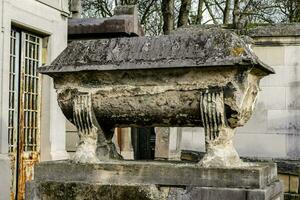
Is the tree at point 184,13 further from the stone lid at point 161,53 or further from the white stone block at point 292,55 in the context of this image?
the stone lid at point 161,53

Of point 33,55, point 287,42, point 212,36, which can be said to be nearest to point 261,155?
point 287,42

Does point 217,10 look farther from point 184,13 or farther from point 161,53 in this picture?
point 161,53

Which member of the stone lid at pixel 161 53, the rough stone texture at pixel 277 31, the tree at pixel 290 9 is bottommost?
the stone lid at pixel 161 53

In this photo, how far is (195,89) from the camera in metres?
5.18

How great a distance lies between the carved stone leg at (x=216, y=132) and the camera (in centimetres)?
510

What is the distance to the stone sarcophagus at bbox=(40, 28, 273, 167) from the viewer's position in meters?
5.10

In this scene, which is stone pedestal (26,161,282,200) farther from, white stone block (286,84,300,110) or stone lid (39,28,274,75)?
white stone block (286,84,300,110)

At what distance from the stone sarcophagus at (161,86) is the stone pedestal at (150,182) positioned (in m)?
0.16

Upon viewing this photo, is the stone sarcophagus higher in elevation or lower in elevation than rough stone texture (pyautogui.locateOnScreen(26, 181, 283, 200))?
higher

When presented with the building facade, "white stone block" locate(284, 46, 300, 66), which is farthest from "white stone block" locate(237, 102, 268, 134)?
the building facade

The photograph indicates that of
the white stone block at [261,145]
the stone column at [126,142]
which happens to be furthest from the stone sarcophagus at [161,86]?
the stone column at [126,142]

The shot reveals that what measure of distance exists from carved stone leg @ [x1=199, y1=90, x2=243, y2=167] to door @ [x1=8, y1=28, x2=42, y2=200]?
4890 mm

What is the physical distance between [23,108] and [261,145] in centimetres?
409

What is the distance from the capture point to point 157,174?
17.0ft
